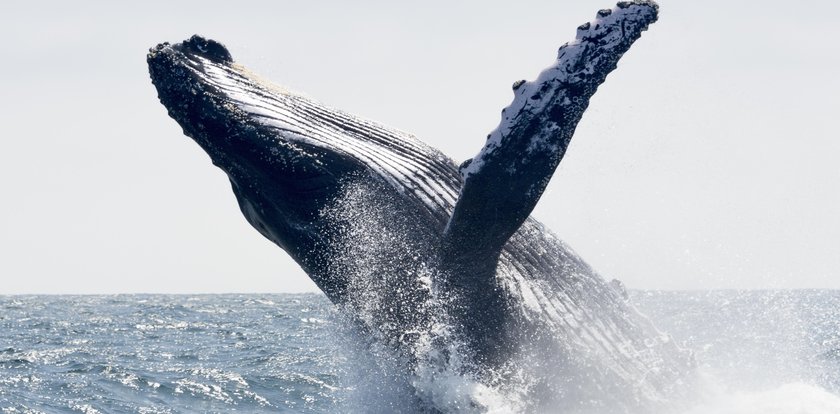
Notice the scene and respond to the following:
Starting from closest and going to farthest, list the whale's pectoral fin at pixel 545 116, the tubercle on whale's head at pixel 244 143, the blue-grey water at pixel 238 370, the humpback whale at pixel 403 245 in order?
the whale's pectoral fin at pixel 545 116
the humpback whale at pixel 403 245
the tubercle on whale's head at pixel 244 143
the blue-grey water at pixel 238 370

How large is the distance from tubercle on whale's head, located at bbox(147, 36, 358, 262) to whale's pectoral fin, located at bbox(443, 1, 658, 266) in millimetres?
950

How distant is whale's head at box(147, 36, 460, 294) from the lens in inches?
194

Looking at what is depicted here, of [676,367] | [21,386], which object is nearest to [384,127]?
[676,367]

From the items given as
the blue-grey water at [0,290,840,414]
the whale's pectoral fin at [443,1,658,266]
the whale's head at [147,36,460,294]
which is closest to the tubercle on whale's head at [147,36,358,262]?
the whale's head at [147,36,460,294]

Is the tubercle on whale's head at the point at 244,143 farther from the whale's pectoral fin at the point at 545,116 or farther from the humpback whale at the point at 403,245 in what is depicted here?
the whale's pectoral fin at the point at 545,116

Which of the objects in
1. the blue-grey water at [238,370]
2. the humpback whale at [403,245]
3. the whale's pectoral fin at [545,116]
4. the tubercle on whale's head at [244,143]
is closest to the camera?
the whale's pectoral fin at [545,116]

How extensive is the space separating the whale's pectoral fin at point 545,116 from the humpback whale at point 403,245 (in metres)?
0.16

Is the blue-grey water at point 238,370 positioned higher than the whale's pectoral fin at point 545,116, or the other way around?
the whale's pectoral fin at point 545,116

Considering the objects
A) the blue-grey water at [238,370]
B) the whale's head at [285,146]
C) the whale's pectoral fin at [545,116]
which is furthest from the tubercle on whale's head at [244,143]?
the whale's pectoral fin at [545,116]

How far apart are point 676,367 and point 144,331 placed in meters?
21.8

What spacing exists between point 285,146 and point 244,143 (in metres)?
0.22

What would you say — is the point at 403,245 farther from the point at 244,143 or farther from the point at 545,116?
the point at 545,116

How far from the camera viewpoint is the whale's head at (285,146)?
16.2 ft

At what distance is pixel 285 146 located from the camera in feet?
16.1
